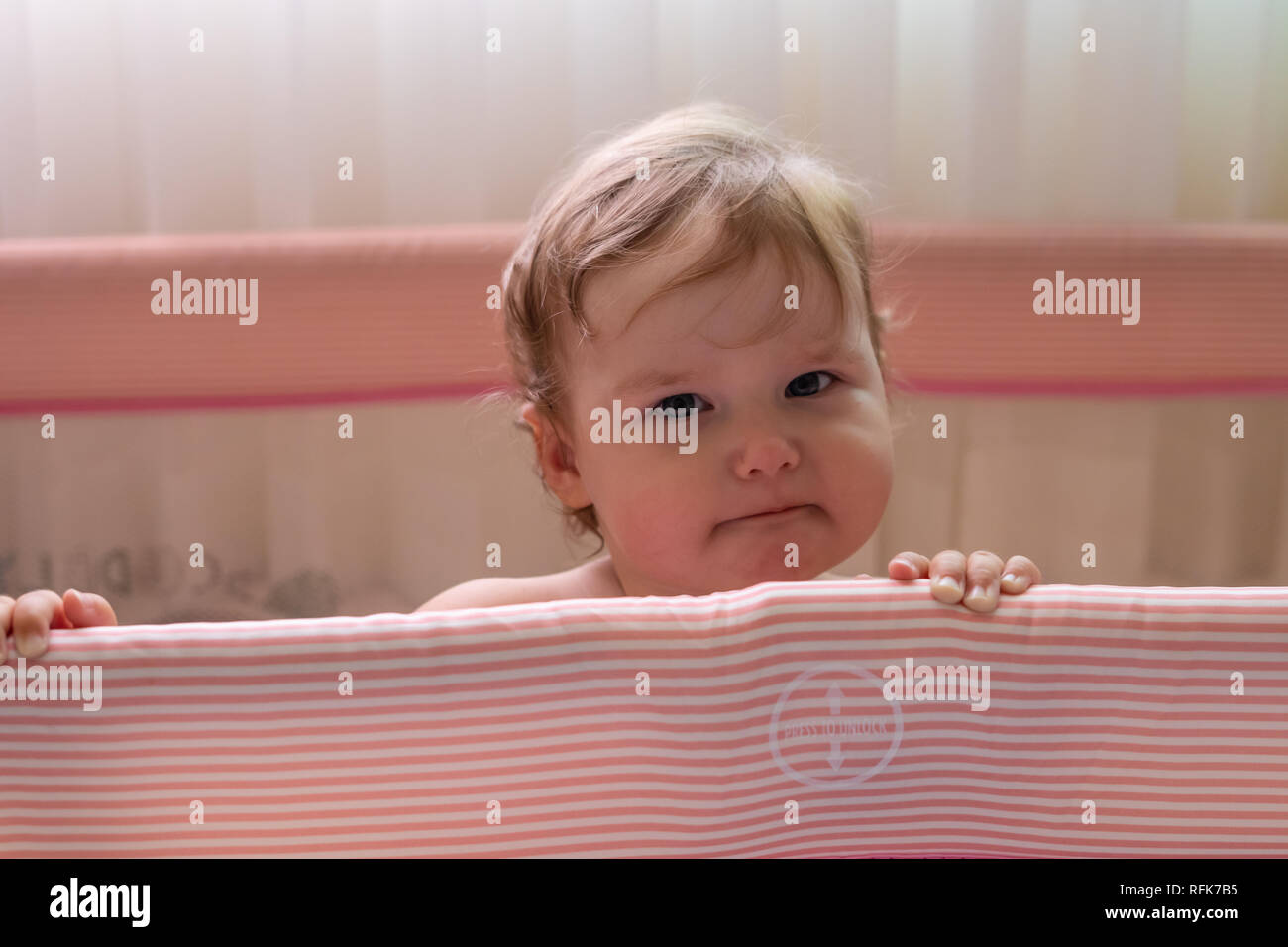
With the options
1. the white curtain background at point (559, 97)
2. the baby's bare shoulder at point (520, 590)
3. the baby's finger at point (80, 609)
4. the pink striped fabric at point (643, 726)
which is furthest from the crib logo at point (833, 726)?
the white curtain background at point (559, 97)

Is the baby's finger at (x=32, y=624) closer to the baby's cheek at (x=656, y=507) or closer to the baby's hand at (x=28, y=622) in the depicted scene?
the baby's hand at (x=28, y=622)

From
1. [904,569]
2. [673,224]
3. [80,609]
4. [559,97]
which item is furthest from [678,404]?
[559,97]

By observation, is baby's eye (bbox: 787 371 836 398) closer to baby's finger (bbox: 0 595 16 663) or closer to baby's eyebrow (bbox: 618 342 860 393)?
baby's eyebrow (bbox: 618 342 860 393)

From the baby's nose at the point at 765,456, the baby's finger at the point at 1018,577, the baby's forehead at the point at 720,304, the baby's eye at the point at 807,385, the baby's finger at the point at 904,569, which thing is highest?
the baby's forehead at the point at 720,304

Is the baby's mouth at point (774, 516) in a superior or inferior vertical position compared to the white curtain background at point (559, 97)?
inferior

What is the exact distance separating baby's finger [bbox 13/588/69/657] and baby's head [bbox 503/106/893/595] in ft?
1.42

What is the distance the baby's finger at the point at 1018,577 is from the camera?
598 millimetres

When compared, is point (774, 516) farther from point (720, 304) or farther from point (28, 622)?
point (28, 622)

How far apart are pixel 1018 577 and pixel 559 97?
970mm

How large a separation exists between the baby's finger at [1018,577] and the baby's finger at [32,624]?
0.48m

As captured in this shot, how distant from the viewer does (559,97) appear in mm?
1381

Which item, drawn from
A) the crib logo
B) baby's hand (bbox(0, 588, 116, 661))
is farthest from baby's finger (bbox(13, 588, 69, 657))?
the crib logo

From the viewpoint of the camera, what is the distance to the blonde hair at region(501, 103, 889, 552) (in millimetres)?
870
